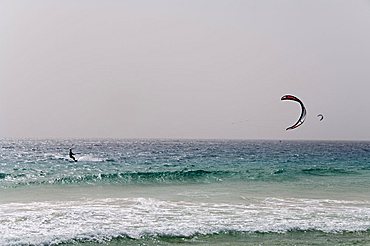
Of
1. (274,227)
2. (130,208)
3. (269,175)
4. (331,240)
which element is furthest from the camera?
(269,175)

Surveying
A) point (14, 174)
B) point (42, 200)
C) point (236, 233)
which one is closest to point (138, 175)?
point (14, 174)

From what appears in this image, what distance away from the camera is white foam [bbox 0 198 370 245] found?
14164mm

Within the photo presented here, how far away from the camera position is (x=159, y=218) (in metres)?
16.0

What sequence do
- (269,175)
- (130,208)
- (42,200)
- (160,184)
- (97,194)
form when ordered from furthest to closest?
(269,175)
(160,184)
(97,194)
(42,200)
(130,208)

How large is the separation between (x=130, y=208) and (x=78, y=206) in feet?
7.20

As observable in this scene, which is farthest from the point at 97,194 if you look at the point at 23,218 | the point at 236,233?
the point at 236,233

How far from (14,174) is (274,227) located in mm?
21187

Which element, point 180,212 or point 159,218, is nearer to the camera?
point 159,218

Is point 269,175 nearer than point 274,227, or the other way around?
point 274,227

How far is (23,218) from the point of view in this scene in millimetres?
15914

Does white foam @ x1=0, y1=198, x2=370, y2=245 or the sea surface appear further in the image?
white foam @ x1=0, y1=198, x2=370, y2=245

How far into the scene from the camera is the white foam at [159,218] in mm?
14164

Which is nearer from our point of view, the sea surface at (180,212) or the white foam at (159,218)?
the sea surface at (180,212)

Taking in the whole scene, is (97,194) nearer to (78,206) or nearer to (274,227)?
(78,206)
